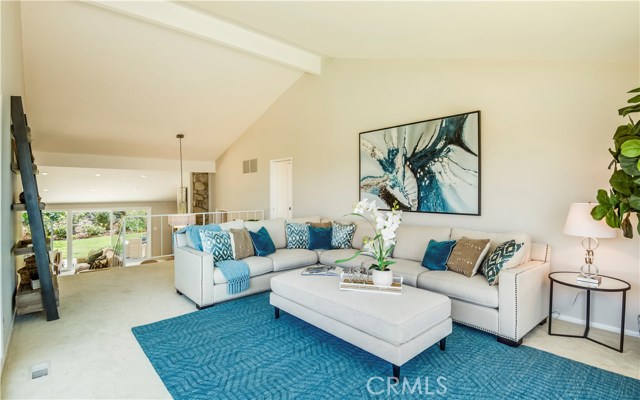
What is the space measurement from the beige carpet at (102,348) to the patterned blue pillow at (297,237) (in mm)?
1573

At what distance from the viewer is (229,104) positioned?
247 inches

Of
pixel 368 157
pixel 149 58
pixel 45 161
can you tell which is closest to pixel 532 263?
pixel 368 157

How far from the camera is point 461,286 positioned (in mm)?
3061

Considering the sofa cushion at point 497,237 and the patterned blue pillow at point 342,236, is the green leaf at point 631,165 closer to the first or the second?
the sofa cushion at point 497,237

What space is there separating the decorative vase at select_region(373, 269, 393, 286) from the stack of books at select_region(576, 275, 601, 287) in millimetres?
1566

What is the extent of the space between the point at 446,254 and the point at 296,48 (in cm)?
391


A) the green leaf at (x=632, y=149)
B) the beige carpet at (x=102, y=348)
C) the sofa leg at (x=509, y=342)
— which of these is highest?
the green leaf at (x=632, y=149)

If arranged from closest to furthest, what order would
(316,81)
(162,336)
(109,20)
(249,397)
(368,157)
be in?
(249,397)
(162,336)
(109,20)
(368,157)
(316,81)

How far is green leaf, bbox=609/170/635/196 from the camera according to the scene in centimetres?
232

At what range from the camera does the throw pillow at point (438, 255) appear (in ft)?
11.3

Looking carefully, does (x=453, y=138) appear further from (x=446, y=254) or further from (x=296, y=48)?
(x=296, y=48)

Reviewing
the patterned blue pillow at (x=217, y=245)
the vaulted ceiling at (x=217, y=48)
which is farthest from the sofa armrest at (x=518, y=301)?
the patterned blue pillow at (x=217, y=245)

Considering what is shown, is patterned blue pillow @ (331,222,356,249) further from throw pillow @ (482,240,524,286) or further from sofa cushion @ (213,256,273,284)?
throw pillow @ (482,240,524,286)

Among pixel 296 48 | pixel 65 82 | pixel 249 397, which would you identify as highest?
pixel 296 48
